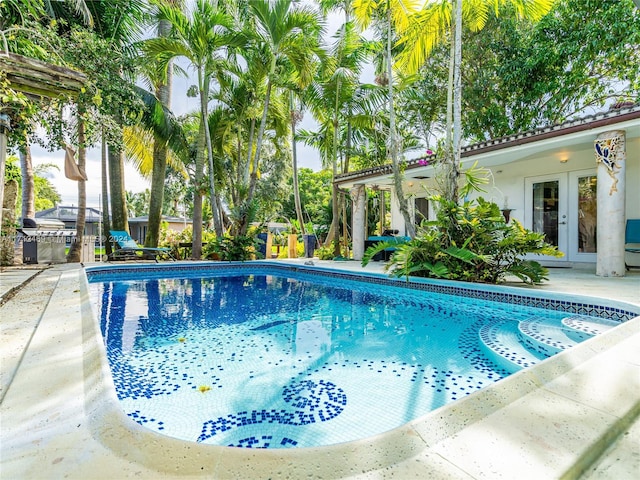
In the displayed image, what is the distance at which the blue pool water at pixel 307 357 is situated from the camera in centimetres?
248

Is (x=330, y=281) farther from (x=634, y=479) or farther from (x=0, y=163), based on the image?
(x=634, y=479)

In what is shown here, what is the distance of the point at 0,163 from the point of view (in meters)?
5.01

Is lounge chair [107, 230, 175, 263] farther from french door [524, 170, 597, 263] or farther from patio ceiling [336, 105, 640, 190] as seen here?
french door [524, 170, 597, 263]

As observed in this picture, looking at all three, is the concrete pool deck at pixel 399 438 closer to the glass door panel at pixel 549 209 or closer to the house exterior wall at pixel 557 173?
the house exterior wall at pixel 557 173

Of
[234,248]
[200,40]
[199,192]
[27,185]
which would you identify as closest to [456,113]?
[234,248]

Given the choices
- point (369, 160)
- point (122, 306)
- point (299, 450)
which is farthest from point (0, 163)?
point (369, 160)

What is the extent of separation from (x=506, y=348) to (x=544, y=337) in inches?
19.7

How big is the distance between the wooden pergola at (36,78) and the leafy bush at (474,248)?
19.7ft

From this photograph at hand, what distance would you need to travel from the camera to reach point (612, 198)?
7000 millimetres

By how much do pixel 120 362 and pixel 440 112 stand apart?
55.6 feet

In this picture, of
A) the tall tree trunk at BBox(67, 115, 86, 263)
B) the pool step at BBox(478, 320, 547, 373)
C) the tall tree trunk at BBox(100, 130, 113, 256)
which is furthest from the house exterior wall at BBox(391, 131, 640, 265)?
the tall tree trunk at BBox(100, 130, 113, 256)

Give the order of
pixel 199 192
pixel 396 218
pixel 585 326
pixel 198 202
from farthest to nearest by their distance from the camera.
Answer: pixel 396 218, pixel 198 202, pixel 199 192, pixel 585 326

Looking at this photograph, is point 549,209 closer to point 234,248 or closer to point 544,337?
point 544,337

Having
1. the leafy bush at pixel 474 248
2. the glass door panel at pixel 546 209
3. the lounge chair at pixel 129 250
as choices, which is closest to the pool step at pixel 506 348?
the leafy bush at pixel 474 248
